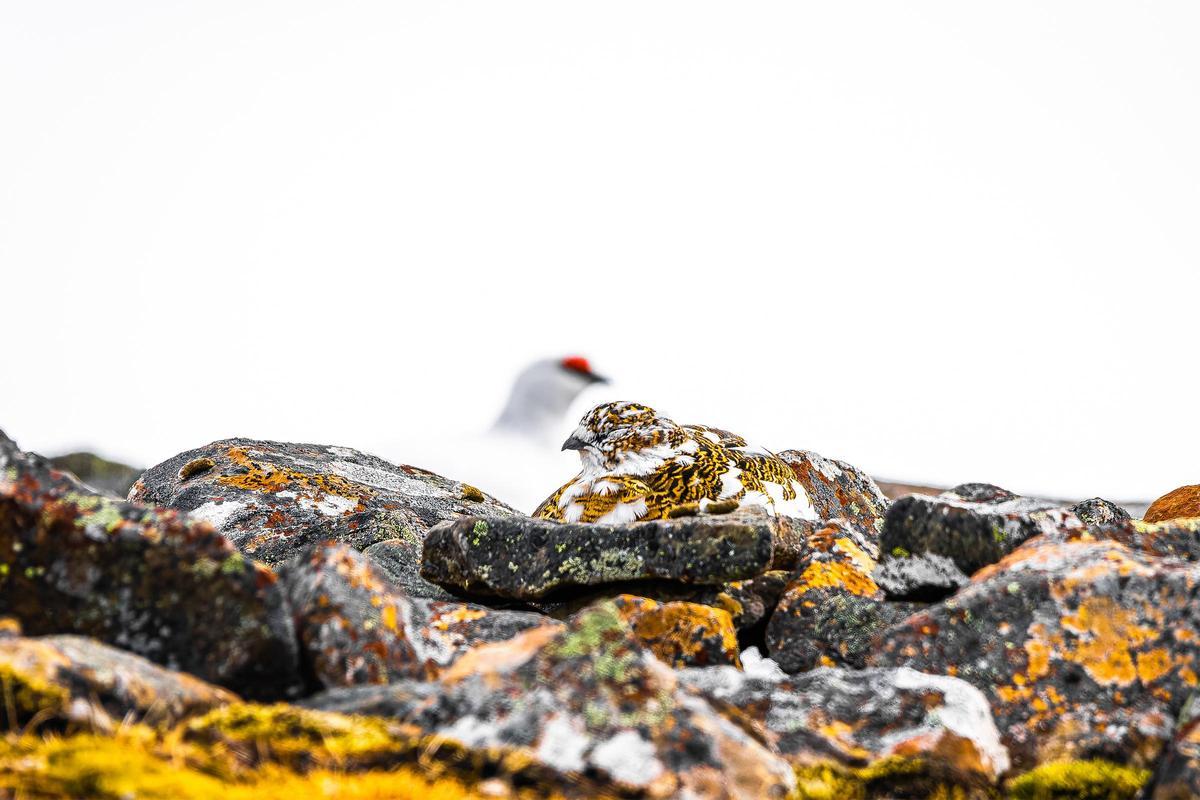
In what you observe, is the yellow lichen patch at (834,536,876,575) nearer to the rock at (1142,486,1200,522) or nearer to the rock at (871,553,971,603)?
the rock at (871,553,971,603)

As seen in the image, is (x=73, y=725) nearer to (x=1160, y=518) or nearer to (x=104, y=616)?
(x=104, y=616)

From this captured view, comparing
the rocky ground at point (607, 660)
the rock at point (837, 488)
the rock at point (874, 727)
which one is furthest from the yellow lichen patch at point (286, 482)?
the rock at point (874, 727)

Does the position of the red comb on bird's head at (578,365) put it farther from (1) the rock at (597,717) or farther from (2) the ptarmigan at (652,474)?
(1) the rock at (597,717)

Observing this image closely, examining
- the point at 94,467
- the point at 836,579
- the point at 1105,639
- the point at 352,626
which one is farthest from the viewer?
the point at 94,467

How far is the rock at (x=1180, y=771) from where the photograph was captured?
337 cm

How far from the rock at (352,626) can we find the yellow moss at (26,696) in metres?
1.06

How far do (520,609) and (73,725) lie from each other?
11.1 feet

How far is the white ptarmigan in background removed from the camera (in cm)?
1497

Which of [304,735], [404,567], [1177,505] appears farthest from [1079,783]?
[1177,505]

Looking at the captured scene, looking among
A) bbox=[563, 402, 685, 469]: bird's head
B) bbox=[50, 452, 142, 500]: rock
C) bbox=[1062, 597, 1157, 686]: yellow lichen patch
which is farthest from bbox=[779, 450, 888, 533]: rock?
bbox=[50, 452, 142, 500]: rock

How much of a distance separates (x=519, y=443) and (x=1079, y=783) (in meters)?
13.3

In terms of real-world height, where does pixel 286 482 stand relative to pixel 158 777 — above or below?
above

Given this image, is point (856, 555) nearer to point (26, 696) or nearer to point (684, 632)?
point (684, 632)

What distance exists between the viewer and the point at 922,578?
5691 mm
